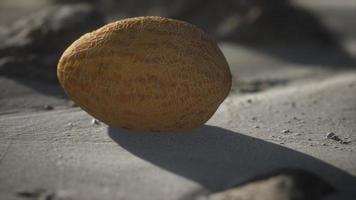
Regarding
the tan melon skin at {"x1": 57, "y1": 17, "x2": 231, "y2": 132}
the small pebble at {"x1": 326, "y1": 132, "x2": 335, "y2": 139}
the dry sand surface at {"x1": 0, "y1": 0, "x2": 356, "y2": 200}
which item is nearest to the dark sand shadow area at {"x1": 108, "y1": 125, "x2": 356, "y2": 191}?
the dry sand surface at {"x1": 0, "y1": 0, "x2": 356, "y2": 200}

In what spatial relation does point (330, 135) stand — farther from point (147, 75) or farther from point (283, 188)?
point (147, 75)

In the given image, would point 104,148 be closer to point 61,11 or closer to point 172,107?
point 172,107

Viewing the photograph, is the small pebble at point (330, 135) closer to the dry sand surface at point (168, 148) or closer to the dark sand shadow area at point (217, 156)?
the dry sand surface at point (168, 148)

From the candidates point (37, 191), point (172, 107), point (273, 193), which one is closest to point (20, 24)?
point (172, 107)

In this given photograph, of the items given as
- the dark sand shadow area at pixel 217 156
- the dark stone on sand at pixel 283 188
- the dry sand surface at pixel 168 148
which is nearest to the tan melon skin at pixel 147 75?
the dark sand shadow area at pixel 217 156

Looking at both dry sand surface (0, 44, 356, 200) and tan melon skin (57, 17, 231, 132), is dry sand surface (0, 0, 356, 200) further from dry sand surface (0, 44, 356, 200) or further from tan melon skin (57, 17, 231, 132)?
tan melon skin (57, 17, 231, 132)

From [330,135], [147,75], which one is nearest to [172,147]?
[147,75]
